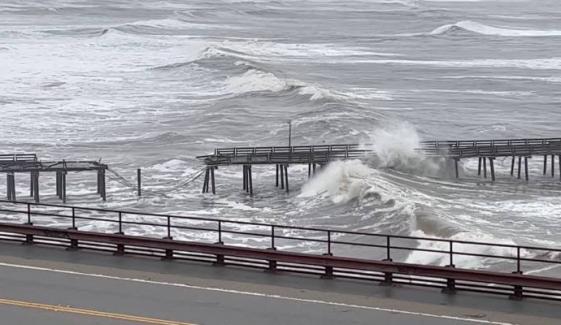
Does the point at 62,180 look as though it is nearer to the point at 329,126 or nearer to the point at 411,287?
the point at 329,126

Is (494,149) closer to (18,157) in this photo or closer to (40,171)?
(40,171)

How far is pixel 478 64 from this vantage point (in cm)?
11325

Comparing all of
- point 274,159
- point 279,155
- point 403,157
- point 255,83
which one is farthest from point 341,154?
Result: point 255,83

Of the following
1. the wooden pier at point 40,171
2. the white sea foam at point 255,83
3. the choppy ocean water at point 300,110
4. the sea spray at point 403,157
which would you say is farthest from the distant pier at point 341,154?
the white sea foam at point 255,83

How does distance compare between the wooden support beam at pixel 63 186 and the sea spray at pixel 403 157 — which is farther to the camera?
the sea spray at pixel 403 157

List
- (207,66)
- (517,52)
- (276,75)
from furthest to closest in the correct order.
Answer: (517,52), (207,66), (276,75)

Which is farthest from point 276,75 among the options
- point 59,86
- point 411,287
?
point 411,287

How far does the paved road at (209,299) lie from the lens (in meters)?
16.5

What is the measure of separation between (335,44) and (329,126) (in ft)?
231

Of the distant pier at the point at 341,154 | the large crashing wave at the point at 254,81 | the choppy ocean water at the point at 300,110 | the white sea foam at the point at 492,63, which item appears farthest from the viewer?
the white sea foam at the point at 492,63

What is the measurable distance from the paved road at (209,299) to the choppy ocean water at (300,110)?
14.1 m

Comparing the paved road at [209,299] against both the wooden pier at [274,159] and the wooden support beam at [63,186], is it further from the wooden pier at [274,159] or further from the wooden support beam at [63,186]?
the wooden pier at [274,159]

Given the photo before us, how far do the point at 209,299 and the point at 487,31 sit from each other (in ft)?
490

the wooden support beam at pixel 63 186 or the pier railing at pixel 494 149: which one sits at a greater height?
the pier railing at pixel 494 149
